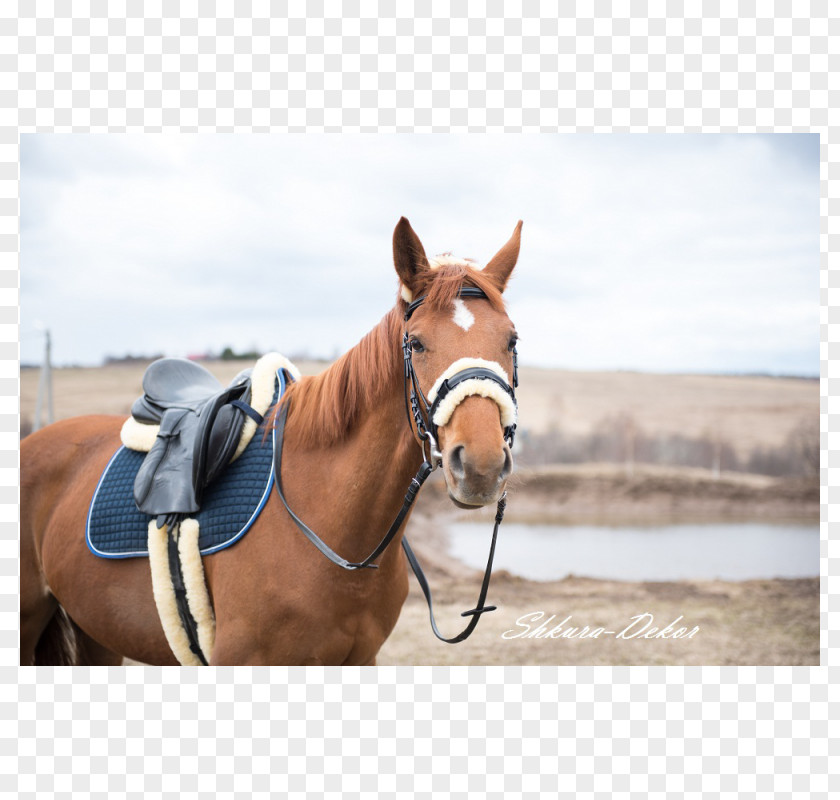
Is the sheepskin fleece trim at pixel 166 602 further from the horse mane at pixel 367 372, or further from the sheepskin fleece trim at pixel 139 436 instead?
the horse mane at pixel 367 372

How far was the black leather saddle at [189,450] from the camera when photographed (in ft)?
9.05

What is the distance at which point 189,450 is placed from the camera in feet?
9.37

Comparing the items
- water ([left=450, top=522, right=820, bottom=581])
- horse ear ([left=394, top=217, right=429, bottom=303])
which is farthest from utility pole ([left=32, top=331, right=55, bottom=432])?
water ([left=450, top=522, right=820, bottom=581])

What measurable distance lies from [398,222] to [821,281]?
2624 mm

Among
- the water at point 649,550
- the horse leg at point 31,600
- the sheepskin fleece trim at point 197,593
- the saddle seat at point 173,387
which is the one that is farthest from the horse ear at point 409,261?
the water at point 649,550

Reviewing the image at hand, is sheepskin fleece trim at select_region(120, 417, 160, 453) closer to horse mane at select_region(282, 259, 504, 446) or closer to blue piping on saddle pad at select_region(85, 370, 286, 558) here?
blue piping on saddle pad at select_region(85, 370, 286, 558)

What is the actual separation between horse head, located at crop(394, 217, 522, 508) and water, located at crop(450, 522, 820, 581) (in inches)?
362

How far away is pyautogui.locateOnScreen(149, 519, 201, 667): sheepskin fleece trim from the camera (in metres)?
2.75

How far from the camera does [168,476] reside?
9.39 ft

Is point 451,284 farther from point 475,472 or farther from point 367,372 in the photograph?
point 475,472

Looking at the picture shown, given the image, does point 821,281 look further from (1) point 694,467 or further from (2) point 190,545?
(1) point 694,467

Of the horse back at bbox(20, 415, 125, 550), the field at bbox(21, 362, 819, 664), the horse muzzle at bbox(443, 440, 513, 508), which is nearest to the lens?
the horse muzzle at bbox(443, 440, 513, 508)

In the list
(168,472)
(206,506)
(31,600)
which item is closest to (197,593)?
(206,506)

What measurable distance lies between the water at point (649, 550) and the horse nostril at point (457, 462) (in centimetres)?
938
